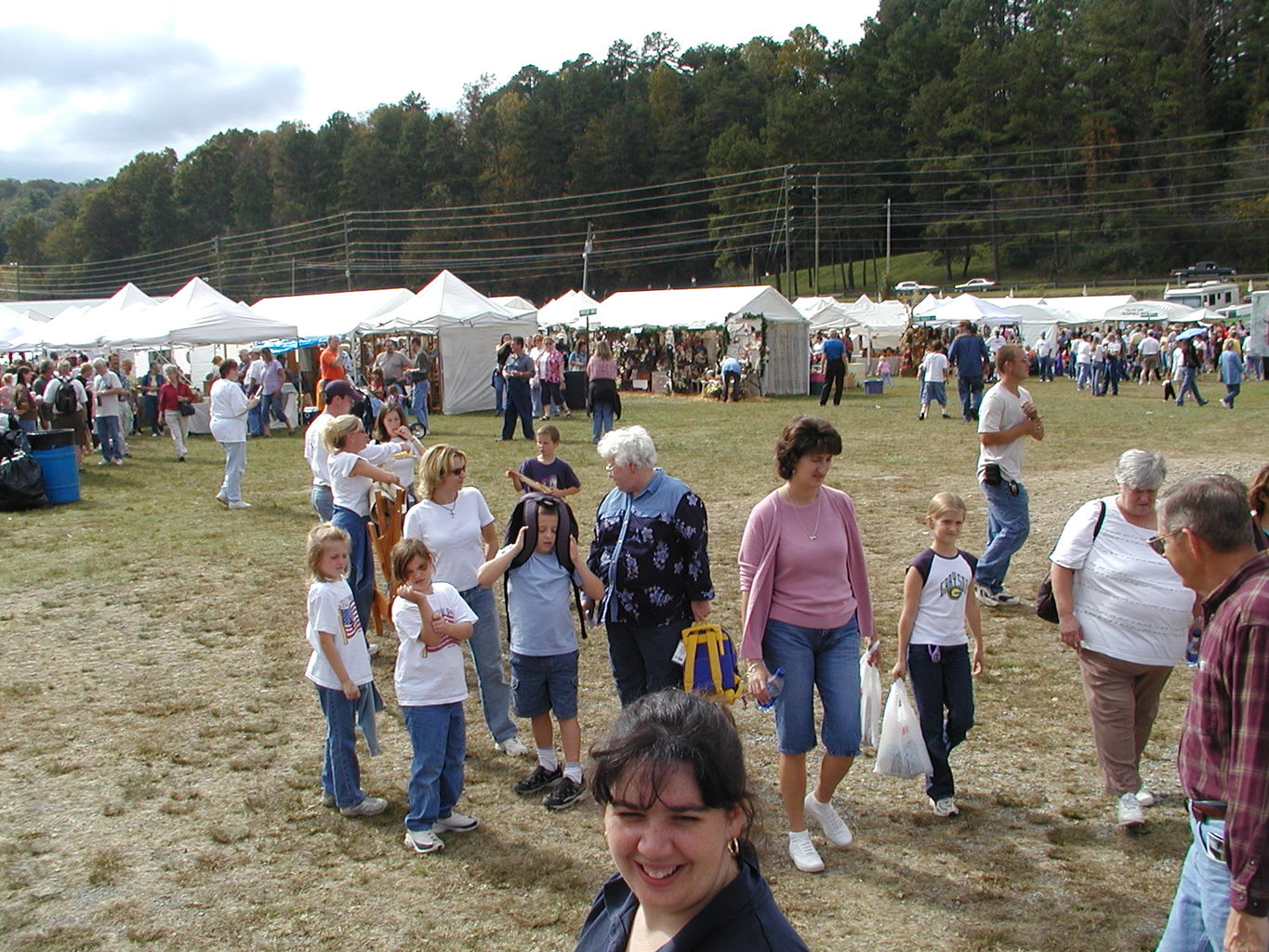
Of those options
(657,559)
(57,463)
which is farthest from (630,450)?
(57,463)

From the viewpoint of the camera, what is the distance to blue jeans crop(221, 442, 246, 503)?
12836 millimetres

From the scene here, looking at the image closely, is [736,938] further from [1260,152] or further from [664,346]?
[1260,152]

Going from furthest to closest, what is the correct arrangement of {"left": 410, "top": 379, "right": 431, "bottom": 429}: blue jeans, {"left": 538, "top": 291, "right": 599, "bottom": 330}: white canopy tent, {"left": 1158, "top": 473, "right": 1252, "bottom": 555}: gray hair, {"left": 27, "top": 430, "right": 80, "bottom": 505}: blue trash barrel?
{"left": 538, "top": 291, "right": 599, "bottom": 330}: white canopy tent, {"left": 410, "top": 379, "right": 431, "bottom": 429}: blue jeans, {"left": 27, "top": 430, "right": 80, "bottom": 505}: blue trash barrel, {"left": 1158, "top": 473, "right": 1252, "bottom": 555}: gray hair

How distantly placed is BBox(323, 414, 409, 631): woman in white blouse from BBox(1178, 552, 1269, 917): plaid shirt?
5.09m

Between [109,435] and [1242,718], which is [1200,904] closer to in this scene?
[1242,718]

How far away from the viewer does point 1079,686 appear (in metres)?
6.07

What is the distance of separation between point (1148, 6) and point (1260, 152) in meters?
15.7

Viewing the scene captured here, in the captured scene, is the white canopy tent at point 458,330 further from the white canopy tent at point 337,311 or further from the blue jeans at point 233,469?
the blue jeans at point 233,469

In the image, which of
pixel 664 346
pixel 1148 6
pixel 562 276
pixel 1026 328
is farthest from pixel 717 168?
pixel 664 346

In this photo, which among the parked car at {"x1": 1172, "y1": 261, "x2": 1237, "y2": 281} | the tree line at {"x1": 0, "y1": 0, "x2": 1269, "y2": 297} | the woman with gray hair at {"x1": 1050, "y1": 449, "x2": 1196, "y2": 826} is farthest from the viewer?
the tree line at {"x1": 0, "y1": 0, "x2": 1269, "y2": 297}

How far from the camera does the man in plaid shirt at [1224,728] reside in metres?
2.11

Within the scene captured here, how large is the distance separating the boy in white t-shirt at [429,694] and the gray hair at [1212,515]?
290 centimetres

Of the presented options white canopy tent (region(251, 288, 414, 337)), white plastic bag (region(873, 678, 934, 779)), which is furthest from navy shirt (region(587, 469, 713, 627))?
white canopy tent (region(251, 288, 414, 337))

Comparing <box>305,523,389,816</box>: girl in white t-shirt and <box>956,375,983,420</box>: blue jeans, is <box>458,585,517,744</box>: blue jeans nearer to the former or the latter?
<box>305,523,389,816</box>: girl in white t-shirt
